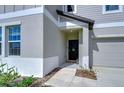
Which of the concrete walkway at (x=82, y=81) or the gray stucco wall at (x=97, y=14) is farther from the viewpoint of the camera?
the gray stucco wall at (x=97, y=14)

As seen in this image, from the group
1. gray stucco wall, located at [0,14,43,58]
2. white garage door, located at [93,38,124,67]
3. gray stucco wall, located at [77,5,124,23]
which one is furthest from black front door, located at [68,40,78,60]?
gray stucco wall, located at [0,14,43,58]

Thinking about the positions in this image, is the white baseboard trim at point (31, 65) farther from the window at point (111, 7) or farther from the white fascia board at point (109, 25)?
the window at point (111, 7)

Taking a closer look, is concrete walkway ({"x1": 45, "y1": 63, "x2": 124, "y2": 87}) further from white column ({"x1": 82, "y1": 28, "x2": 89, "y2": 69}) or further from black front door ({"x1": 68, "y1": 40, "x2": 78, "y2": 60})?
black front door ({"x1": 68, "y1": 40, "x2": 78, "y2": 60})

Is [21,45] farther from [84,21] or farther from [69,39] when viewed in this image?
[69,39]

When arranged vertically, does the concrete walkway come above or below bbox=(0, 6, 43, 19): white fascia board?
below

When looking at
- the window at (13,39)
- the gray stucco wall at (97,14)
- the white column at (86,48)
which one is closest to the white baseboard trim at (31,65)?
the window at (13,39)

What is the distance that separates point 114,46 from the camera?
36.7 ft

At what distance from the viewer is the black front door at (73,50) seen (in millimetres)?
13711

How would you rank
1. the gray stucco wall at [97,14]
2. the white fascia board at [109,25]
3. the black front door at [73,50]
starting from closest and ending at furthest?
the white fascia board at [109,25], the gray stucco wall at [97,14], the black front door at [73,50]

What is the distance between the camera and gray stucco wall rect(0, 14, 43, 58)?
8125 millimetres

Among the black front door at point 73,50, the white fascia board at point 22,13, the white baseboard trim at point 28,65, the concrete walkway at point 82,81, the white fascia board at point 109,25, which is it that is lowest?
the concrete walkway at point 82,81

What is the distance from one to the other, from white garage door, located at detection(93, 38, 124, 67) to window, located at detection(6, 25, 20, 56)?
20.3 feet

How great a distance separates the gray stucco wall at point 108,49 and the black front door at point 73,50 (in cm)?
247

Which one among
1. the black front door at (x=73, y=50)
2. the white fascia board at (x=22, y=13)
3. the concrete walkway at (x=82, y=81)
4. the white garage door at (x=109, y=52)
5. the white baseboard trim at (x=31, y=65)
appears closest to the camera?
the concrete walkway at (x=82, y=81)
